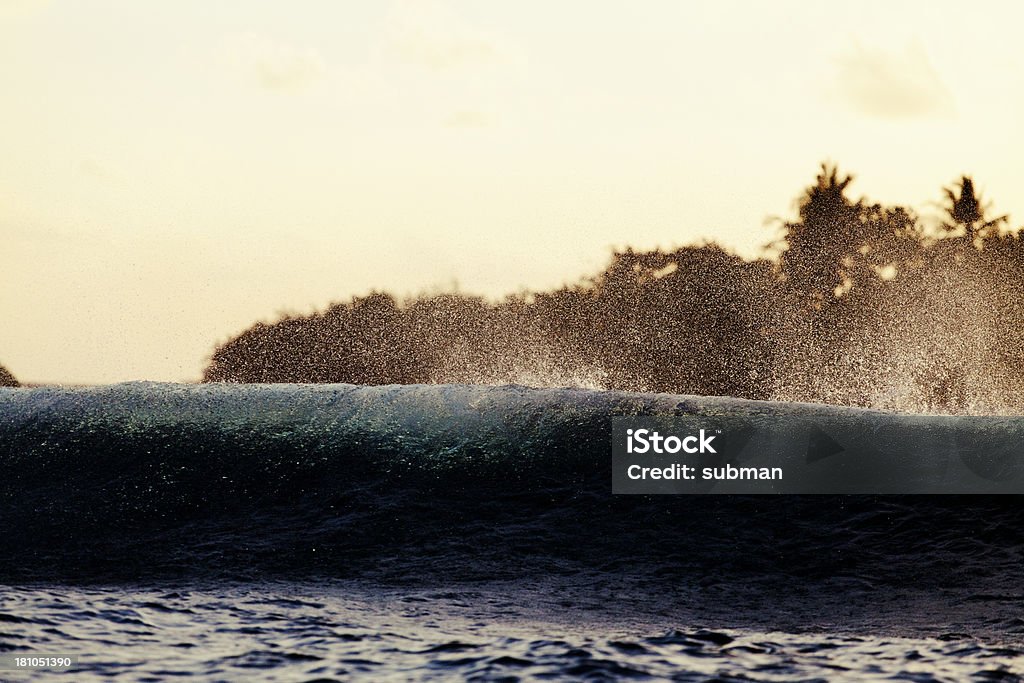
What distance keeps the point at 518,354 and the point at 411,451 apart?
2697 centimetres

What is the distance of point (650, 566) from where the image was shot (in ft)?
41.5

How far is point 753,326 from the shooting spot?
1747 inches

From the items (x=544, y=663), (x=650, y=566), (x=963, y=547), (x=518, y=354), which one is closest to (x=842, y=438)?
(x=963, y=547)

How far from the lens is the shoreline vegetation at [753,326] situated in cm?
4191

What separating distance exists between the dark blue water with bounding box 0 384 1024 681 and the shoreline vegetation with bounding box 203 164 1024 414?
2195 cm

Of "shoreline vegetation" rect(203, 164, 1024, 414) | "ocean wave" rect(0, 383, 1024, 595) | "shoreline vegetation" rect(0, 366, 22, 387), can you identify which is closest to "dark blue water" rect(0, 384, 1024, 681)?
"ocean wave" rect(0, 383, 1024, 595)

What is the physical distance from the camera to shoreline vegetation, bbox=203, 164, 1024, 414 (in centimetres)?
4191

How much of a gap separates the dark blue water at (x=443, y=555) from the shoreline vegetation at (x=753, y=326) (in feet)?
72.0

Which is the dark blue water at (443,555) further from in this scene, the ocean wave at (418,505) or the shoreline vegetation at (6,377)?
the shoreline vegetation at (6,377)

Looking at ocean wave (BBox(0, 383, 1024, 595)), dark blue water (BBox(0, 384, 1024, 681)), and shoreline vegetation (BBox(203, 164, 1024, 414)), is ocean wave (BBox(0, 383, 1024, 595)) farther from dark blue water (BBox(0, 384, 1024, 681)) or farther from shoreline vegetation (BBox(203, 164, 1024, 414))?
shoreline vegetation (BBox(203, 164, 1024, 414))

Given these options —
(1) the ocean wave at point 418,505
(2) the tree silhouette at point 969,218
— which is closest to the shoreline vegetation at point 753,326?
(2) the tree silhouette at point 969,218

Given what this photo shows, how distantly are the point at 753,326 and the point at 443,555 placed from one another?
3294 cm

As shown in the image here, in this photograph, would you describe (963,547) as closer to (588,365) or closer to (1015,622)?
(1015,622)

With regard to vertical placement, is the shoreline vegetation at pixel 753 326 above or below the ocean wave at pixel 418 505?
above
